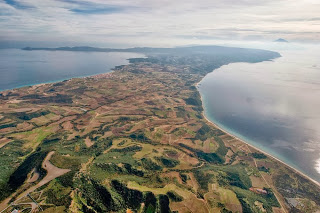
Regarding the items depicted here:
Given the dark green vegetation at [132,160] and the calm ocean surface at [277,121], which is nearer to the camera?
the dark green vegetation at [132,160]

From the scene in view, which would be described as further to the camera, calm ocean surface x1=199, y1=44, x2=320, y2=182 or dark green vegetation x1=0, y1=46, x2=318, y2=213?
calm ocean surface x1=199, y1=44, x2=320, y2=182

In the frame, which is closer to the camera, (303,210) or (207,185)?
(303,210)

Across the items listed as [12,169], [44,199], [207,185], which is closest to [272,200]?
[207,185]

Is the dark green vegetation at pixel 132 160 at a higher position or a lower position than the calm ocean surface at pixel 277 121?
higher

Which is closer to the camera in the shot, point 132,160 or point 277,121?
point 132,160

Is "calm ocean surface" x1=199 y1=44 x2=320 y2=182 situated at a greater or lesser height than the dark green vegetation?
lesser

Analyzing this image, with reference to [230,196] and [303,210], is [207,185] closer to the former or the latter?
[230,196]

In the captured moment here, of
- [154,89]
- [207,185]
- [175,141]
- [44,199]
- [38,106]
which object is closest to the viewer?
[44,199]

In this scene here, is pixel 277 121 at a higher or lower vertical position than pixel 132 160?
lower
